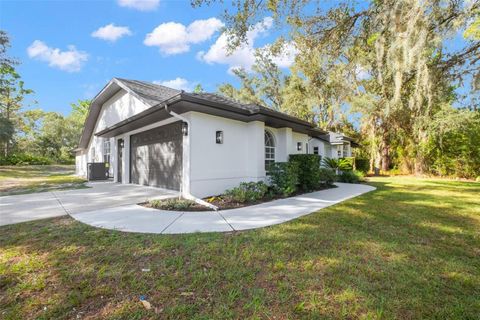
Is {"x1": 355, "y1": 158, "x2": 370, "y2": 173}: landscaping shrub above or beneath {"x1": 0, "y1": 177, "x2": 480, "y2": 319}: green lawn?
above

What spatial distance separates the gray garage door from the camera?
25.2ft

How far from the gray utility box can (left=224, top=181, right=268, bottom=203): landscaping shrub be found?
9252mm

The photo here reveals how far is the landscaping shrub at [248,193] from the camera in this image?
6.31m

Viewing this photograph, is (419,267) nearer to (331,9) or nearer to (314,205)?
(314,205)

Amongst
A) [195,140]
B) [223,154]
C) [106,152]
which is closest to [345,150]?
[223,154]

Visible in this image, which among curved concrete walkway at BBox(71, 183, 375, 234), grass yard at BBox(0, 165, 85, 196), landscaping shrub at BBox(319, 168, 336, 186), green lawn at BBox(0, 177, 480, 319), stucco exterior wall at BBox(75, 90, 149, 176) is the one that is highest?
stucco exterior wall at BBox(75, 90, 149, 176)

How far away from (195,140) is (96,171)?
875 cm

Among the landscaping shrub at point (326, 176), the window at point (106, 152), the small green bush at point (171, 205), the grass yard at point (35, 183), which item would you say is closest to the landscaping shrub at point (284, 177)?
the landscaping shrub at point (326, 176)

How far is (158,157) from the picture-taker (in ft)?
28.5

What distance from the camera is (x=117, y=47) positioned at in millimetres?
12844

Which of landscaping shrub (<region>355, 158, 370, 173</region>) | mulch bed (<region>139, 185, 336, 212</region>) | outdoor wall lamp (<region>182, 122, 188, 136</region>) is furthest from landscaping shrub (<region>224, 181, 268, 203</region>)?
landscaping shrub (<region>355, 158, 370, 173</region>)

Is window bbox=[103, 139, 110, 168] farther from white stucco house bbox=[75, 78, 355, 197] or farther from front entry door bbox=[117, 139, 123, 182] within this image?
front entry door bbox=[117, 139, 123, 182]

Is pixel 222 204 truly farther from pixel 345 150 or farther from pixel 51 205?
pixel 345 150

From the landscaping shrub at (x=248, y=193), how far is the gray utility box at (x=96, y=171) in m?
9.25
